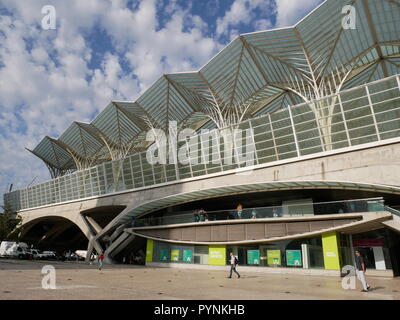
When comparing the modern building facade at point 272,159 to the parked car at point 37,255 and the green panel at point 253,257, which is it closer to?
the green panel at point 253,257

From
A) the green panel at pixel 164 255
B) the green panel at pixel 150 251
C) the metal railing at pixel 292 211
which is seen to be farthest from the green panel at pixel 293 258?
the green panel at pixel 150 251

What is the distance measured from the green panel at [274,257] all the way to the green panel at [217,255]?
4.46 metres

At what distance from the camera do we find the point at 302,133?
31.7 metres

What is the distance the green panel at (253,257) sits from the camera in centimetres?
2636

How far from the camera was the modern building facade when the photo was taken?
2448 centimetres

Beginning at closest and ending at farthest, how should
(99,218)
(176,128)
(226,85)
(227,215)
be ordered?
1. (227,215)
2. (226,85)
3. (176,128)
4. (99,218)

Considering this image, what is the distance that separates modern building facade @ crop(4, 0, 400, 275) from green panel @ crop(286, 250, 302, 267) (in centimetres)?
10

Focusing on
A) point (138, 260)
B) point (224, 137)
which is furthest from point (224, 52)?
point (138, 260)

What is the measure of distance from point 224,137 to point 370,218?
62.5 feet

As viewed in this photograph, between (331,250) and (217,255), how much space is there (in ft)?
33.8

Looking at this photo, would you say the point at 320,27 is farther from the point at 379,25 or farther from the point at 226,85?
the point at 226,85

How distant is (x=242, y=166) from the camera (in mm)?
35219

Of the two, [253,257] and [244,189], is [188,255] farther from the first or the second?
[244,189]

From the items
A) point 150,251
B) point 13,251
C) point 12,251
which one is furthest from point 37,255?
point 150,251
